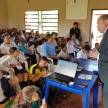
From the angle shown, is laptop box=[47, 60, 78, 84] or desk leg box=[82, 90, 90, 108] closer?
desk leg box=[82, 90, 90, 108]

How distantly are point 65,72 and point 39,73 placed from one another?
0.67 meters

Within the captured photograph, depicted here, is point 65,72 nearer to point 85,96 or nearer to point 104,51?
point 85,96

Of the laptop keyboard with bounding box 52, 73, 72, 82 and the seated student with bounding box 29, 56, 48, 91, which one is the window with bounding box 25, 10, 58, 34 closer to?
the seated student with bounding box 29, 56, 48, 91

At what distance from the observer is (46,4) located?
5.98 meters

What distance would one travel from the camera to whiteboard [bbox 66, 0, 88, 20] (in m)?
5.41

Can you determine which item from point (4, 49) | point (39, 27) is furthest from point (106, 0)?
point (4, 49)

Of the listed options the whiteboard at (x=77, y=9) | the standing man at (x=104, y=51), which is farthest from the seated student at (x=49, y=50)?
the whiteboard at (x=77, y=9)

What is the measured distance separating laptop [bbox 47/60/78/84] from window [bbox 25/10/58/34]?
4648 mm

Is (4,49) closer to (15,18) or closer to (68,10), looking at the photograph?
(68,10)

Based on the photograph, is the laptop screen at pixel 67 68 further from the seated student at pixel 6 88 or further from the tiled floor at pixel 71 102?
the seated student at pixel 6 88

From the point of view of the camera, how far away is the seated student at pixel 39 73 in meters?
2.17

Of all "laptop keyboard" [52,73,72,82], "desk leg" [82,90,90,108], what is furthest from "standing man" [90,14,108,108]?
"laptop keyboard" [52,73,72,82]

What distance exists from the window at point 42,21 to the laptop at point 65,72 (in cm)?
465

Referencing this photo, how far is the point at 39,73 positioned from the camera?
7.43 feet
